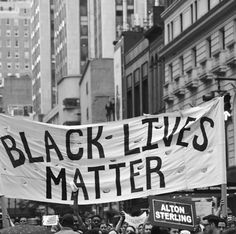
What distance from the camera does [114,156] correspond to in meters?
14.6

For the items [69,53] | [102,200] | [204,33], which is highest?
[69,53]

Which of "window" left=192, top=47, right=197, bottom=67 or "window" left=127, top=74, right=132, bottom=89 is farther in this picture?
"window" left=127, top=74, right=132, bottom=89

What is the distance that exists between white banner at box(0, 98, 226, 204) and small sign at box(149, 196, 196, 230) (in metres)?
0.57

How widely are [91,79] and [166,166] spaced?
84.3 metres

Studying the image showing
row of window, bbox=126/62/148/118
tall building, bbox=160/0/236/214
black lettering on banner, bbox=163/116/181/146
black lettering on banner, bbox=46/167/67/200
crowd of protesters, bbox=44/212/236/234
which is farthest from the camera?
row of window, bbox=126/62/148/118

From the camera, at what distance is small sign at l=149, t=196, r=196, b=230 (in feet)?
44.5

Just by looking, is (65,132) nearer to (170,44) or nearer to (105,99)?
(170,44)

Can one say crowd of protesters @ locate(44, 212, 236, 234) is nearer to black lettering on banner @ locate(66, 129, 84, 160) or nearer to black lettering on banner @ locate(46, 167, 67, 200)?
black lettering on banner @ locate(46, 167, 67, 200)

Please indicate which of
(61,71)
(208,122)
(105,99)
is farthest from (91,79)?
(208,122)

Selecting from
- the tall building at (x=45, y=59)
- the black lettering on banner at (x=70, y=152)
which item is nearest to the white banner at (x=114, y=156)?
the black lettering on banner at (x=70, y=152)

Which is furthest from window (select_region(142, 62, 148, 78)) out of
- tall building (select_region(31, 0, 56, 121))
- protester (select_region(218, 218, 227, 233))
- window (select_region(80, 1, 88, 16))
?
tall building (select_region(31, 0, 56, 121))

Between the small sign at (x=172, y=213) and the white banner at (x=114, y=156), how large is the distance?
22.4 inches

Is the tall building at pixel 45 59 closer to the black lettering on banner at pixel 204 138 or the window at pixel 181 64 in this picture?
the window at pixel 181 64

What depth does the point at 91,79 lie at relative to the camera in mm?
98688
